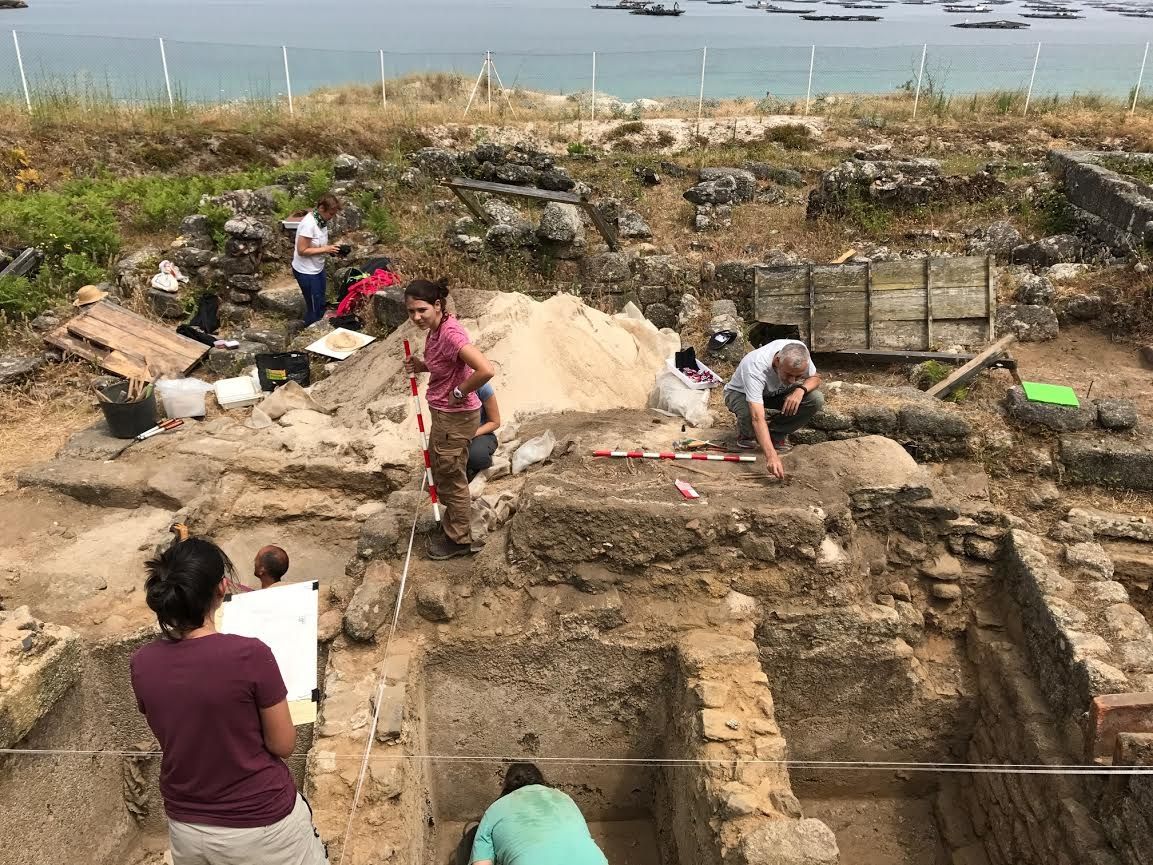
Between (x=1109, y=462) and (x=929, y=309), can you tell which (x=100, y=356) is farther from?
(x=1109, y=462)

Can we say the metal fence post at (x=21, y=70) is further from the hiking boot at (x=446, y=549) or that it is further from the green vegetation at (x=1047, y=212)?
the green vegetation at (x=1047, y=212)

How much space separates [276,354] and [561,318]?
3.32m

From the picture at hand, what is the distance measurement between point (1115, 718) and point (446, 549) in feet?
12.9

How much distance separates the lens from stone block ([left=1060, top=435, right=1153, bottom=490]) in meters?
6.35

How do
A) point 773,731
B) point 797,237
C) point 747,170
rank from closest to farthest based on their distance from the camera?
point 773,731
point 797,237
point 747,170

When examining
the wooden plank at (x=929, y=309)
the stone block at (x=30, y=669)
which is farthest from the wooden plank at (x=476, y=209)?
the stone block at (x=30, y=669)

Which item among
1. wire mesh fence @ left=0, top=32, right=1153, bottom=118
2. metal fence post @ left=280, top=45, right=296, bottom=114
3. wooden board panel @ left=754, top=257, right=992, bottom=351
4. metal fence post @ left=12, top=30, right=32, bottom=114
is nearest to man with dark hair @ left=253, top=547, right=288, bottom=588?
wooden board panel @ left=754, top=257, right=992, bottom=351

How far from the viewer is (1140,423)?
269 inches

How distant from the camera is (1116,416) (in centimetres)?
671

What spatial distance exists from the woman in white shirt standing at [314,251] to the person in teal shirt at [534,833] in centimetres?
721

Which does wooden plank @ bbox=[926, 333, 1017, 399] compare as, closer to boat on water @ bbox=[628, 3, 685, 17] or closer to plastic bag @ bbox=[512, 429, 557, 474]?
plastic bag @ bbox=[512, 429, 557, 474]

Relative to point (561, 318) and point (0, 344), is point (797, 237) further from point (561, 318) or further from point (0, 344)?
point (0, 344)

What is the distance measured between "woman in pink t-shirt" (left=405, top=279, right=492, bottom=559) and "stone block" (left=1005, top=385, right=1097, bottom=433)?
202 inches

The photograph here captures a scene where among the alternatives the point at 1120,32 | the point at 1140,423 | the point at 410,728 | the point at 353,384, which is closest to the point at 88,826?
the point at 410,728
